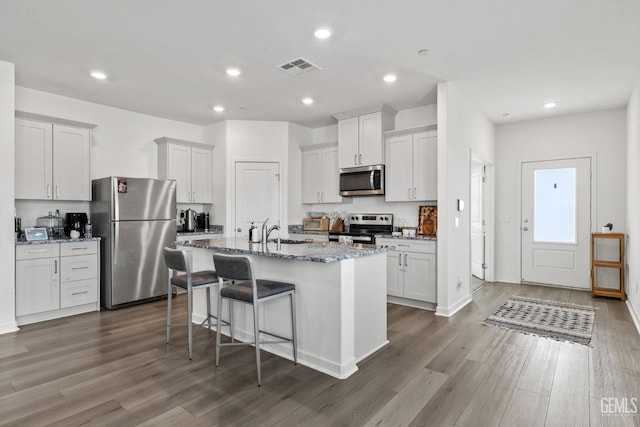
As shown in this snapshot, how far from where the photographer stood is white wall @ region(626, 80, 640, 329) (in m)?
3.82

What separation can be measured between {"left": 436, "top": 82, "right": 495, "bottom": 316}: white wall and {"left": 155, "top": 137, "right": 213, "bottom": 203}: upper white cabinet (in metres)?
3.71

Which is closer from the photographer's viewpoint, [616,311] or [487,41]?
[487,41]

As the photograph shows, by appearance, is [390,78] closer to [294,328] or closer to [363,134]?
[363,134]

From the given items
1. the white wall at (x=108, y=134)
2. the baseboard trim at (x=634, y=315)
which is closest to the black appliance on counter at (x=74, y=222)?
the white wall at (x=108, y=134)

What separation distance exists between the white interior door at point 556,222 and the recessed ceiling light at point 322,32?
4.35 m

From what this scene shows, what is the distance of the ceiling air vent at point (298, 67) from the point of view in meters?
3.55

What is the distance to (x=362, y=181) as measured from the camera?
17.4 ft

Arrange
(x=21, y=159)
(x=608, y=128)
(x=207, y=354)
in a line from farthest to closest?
(x=608, y=128), (x=21, y=159), (x=207, y=354)

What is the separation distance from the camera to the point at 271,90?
4406 mm

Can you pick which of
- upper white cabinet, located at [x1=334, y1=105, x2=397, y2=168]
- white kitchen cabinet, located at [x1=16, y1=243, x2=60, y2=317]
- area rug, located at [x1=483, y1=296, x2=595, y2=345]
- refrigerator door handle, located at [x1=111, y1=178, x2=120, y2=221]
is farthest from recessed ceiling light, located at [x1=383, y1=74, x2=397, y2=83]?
white kitchen cabinet, located at [x1=16, y1=243, x2=60, y2=317]

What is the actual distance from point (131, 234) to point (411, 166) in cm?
383

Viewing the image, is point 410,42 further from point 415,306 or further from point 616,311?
point 616,311

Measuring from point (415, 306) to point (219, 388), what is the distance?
286 centimetres

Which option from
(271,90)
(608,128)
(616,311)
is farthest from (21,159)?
(608,128)
